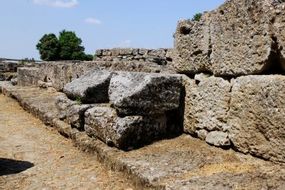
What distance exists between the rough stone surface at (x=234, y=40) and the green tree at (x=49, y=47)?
50.8m

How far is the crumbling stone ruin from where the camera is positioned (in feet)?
13.2

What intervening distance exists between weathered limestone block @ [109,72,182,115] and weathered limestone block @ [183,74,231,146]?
0.18 meters

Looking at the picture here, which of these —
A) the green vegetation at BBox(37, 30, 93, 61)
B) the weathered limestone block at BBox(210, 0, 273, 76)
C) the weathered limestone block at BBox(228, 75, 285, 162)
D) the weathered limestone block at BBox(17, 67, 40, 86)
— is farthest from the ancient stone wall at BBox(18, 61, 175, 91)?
the green vegetation at BBox(37, 30, 93, 61)

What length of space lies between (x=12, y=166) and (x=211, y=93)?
8.18 feet

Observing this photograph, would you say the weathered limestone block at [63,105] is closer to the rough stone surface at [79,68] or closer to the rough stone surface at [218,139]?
the rough stone surface at [79,68]

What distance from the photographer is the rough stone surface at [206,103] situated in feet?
15.3

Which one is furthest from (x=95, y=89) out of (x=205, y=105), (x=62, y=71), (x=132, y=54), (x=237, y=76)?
(x=62, y=71)

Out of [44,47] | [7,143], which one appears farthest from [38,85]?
[44,47]

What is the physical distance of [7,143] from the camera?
6469 mm

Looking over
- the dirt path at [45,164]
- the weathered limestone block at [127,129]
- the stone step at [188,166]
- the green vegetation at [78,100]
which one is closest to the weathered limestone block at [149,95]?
the weathered limestone block at [127,129]

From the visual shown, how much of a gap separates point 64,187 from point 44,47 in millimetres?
52173

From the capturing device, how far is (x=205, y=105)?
16.2ft

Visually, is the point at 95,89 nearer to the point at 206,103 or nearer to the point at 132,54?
the point at 206,103

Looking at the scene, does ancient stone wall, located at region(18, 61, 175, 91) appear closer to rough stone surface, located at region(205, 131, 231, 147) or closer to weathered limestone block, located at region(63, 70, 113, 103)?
weathered limestone block, located at region(63, 70, 113, 103)
